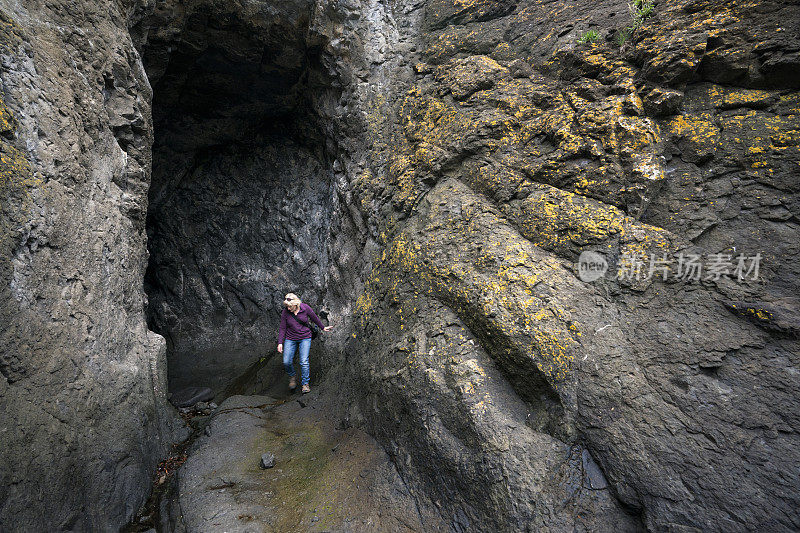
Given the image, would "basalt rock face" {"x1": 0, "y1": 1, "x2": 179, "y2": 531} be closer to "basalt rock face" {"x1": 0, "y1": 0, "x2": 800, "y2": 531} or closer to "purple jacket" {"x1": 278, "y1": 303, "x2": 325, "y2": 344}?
"basalt rock face" {"x1": 0, "y1": 0, "x2": 800, "y2": 531}

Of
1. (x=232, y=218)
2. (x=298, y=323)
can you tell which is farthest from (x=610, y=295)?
(x=232, y=218)

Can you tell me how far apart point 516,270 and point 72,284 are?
4384 millimetres

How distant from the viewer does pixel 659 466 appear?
3107mm

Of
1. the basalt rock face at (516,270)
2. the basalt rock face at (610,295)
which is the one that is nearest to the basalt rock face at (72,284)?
the basalt rock face at (516,270)

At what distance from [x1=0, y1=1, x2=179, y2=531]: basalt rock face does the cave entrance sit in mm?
3685

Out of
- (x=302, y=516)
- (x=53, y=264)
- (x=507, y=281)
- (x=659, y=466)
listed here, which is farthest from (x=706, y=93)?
(x=53, y=264)

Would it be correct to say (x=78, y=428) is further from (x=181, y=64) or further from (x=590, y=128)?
(x=181, y=64)

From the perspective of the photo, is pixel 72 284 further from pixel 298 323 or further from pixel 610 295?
pixel 610 295

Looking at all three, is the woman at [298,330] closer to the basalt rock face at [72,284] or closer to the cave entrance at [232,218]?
the cave entrance at [232,218]

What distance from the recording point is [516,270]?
4148mm

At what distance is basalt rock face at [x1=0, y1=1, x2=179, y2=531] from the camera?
298 cm

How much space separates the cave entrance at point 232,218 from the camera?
848cm

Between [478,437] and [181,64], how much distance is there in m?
8.08

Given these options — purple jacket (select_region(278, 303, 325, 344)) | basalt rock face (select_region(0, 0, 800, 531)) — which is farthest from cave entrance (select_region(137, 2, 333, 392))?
basalt rock face (select_region(0, 0, 800, 531))
